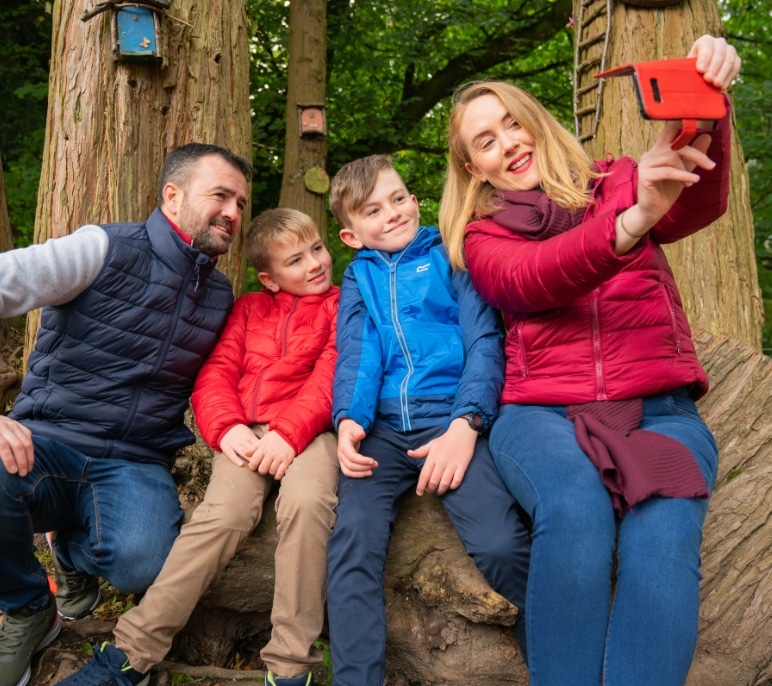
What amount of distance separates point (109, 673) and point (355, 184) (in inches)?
73.8

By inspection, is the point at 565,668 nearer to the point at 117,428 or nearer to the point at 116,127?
the point at 117,428

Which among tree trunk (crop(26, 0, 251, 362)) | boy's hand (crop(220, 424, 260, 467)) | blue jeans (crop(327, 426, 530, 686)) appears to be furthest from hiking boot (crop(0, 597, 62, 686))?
tree trunk (crop(26, 0, 251, 362))

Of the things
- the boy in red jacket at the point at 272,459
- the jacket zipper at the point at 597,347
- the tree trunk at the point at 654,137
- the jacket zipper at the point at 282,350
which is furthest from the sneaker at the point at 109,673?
the tree trunk at the point at 654,137

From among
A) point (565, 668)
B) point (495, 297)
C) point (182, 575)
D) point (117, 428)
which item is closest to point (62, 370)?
point (117, 428)

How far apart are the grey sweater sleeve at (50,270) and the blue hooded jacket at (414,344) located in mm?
899

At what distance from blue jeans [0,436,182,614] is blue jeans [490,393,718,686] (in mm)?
1292

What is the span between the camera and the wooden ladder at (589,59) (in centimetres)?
432

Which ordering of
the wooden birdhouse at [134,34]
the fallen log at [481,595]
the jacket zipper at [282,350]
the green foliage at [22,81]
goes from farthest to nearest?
the green foliage at [22,81]
the wooden birdhouse at [134,34]
the jacket zipper at [282,350]
the fallen log at [481,595]

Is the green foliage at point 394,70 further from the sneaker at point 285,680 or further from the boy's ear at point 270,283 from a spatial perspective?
the sneaker at point 285,680

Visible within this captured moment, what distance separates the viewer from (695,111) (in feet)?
5.68

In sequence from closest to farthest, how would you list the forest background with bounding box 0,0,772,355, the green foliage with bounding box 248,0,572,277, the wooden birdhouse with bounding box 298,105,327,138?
the wooden birdhouse with bounding box 298,105,327,138 → the forest background with bounding box 0,0,772,355 → the green foliage with bounding box 248,0,572,277

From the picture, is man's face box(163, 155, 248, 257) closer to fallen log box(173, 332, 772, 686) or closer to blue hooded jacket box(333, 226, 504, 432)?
blue hooded jacket box(333, 226, 504, 432)

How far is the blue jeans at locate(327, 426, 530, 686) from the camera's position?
6.84 ft

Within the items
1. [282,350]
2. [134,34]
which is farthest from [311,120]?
[282,350]
